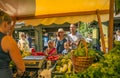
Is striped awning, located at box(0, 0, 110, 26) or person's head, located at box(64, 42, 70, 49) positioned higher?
striped awning, located at box(0, 0, 110, 26)

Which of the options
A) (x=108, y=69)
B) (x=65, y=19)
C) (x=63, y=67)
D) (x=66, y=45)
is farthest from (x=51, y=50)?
(x=108, y=69)

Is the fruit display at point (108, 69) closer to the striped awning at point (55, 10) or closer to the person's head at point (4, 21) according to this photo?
the person's head at point (4, 21)

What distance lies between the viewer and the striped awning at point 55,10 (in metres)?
4.32

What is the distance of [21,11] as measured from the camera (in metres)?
4.84

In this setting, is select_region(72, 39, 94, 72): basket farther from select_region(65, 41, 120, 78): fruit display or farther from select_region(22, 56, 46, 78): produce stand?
select_region(22, 56, 46, 78): produce stand

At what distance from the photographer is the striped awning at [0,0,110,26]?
432 centimetres

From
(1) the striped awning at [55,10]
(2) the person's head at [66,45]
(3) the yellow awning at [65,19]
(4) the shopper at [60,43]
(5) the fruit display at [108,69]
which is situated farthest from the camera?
(4) the shopper at [60,43]

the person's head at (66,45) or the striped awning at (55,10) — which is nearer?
the striped awning at (55,10)

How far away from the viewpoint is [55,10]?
Answer: 4621mm

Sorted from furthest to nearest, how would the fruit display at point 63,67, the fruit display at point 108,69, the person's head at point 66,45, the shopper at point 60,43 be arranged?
the shopper at point 60,43, the person's head at point 66,45, the fruit display at point 63,67, the fruit display at point 108,69

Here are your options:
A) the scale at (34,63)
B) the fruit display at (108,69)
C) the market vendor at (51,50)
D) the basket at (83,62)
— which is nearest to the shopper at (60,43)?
the market vendor at (51,50)

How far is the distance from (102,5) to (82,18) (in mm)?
469

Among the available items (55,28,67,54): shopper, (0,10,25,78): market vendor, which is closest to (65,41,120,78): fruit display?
(0,10,25,78): market vendor

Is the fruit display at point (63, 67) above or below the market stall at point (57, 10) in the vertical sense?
below
